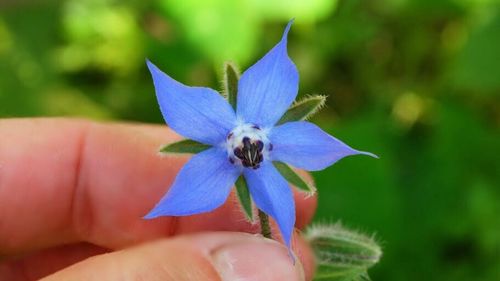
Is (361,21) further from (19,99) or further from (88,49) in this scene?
(19,99)

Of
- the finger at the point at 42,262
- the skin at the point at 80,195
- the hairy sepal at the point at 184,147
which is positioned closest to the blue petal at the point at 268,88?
the hairy sepal at the point at 184,147

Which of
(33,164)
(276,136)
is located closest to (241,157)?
(276,136)

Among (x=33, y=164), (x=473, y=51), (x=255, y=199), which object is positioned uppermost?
(x=473, y=51)

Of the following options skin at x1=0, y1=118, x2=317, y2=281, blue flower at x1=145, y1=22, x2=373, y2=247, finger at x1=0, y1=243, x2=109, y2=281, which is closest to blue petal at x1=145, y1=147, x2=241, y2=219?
blue flower at x1=145, y1=22, x2=373, y2=247

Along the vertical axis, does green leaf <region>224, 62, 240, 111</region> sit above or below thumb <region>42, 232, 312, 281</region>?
above

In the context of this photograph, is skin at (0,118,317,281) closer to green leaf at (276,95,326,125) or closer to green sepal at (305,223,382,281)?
green sepal at (305,223,382,281)

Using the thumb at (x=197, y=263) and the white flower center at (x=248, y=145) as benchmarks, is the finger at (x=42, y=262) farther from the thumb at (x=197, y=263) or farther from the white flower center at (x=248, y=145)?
the white flower center at (x=248, y=145)
